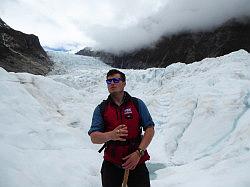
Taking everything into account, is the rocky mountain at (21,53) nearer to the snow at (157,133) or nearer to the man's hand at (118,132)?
the snow at (157,133)

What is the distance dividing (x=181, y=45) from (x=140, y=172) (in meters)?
50.5

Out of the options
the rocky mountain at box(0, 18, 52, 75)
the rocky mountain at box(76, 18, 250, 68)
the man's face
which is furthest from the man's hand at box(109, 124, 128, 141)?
the rocky mountain at box(76, 18, 250, 68)

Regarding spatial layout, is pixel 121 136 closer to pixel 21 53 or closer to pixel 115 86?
pixel 115 86

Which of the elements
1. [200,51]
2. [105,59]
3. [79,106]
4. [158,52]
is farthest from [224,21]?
[79,106]

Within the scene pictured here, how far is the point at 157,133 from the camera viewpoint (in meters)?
11.1

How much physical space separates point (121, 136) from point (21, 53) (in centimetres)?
3917

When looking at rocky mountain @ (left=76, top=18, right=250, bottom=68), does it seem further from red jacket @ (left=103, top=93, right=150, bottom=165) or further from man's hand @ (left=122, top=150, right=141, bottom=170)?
man's hand @ (left=122, top=150, right=141, bottom=170)

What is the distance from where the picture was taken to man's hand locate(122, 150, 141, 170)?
2996 millimetres

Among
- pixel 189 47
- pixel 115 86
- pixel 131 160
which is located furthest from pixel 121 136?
pixel 189 47

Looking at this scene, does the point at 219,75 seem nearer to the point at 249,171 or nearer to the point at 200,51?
the point at 249,171

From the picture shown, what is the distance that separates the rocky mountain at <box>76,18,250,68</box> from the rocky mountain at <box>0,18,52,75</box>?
47.4ft

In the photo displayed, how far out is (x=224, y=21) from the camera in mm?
48906

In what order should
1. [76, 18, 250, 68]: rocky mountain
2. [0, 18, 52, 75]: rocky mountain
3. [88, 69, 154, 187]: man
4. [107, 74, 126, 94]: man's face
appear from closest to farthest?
[88, 69, 154, 187]: man → [107, 74, 126, 94]: man's face → [0, 18, 52, 75]: rocky mountain → [76, 18, 250, 68]: rocky mountain

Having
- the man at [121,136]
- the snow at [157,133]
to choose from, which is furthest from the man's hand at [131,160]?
the snow at [157,133]
